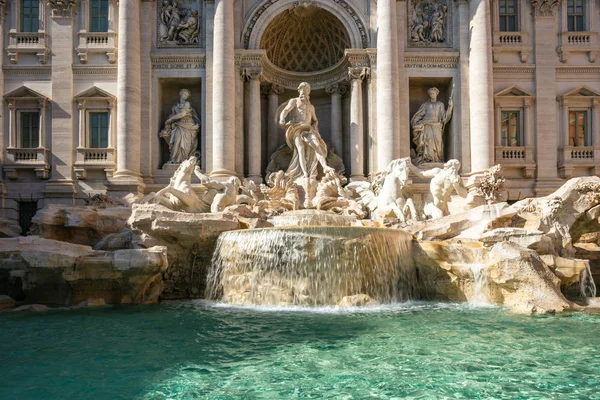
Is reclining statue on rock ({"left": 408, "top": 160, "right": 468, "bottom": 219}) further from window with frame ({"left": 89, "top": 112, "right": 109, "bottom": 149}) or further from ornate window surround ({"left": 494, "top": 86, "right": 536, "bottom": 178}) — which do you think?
window with frame ({"left": 89, "top": 112, "right": 109, "bottom": 149})

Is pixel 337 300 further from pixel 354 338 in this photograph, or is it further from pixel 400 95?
pixel 400 95

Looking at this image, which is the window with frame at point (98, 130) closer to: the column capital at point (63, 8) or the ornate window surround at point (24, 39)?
the ornate window surround at point (24, 39)

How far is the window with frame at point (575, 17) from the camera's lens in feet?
63.4

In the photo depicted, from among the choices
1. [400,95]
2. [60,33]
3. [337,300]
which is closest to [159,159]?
[60,33]

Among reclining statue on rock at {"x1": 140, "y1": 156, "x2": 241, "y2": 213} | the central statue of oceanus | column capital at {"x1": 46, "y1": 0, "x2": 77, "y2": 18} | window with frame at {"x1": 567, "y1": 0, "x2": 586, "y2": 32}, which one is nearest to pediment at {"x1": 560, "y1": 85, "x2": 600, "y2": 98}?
window with frame at {"x1": 567, "y1": 0, "x2": 586, "y2": 32}

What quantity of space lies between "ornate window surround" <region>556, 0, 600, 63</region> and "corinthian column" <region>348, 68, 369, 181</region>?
7.98m

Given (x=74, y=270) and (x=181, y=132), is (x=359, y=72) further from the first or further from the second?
(x=74, y=270)

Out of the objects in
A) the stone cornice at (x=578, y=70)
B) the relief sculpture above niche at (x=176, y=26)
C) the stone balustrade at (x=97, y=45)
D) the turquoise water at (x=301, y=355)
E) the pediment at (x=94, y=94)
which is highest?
the relief sculpture above niche at (x=176, y=26)

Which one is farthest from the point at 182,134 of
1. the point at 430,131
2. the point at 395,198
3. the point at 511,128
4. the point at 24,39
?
the point at 511,128

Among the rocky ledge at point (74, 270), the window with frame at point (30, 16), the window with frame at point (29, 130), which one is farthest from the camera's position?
the window with frame at point (30, 16)

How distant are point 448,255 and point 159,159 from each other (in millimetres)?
12216

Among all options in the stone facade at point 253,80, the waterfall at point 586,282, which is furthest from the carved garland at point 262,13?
the waterfall at point 586,282

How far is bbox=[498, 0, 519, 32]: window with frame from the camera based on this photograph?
19.2m

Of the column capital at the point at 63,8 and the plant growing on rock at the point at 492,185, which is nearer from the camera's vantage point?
the plant growing on rock at the point at 492,185
